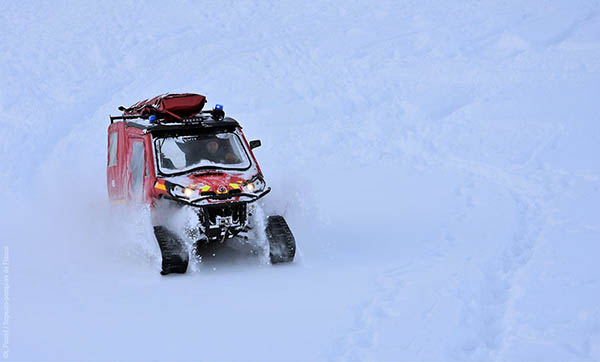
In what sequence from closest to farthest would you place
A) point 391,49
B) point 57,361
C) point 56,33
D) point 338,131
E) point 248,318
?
point 57,361 < point 248,318 < point 338,131 < point 391,49 < point 56,33

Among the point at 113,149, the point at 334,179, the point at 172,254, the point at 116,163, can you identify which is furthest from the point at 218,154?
the point at 334,179

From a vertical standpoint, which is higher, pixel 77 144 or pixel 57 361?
pixel 77 144

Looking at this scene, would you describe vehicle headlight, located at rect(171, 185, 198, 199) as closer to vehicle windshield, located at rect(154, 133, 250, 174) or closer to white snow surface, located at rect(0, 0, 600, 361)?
vehicle windshield, located at rect(154, 133, 250, 174)

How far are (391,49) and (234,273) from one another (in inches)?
428

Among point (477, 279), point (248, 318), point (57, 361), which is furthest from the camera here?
point (477, 279)

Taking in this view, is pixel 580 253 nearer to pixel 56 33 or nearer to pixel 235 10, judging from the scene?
pixel 235 10

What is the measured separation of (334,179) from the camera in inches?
512

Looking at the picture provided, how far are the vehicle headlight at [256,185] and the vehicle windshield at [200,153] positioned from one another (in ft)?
1.22

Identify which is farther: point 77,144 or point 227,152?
point 77,144

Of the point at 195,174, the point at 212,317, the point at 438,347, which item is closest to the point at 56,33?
the point at 195,174

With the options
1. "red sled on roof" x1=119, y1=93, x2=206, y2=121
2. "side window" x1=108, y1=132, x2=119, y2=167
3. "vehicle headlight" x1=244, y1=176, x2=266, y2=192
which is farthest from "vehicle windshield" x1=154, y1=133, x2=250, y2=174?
"side window" x1=108, y1=132, x2=119, y2=167

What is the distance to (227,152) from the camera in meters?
9.74

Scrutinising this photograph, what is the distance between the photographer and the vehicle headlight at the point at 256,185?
9.02 metres

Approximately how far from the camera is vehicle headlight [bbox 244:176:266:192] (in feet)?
29.6
